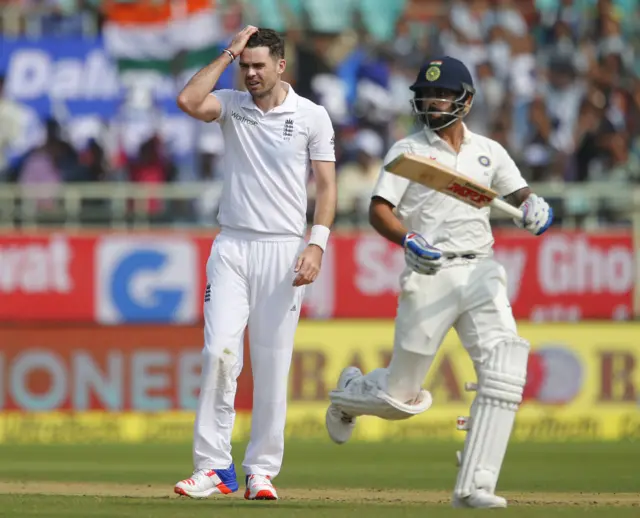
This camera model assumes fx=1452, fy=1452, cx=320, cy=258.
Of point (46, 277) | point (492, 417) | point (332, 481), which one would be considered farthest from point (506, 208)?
point (46, 277)

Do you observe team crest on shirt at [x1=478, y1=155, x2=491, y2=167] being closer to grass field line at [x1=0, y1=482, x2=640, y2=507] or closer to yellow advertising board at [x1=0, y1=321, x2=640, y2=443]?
grass field line at [x1=0, y1=482, x2=640, y2=507]

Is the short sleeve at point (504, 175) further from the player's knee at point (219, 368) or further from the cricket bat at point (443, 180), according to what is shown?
the player's knee at point (219, 368)

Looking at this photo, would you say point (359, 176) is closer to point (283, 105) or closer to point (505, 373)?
point (283, 105)

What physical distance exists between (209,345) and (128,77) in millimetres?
8452

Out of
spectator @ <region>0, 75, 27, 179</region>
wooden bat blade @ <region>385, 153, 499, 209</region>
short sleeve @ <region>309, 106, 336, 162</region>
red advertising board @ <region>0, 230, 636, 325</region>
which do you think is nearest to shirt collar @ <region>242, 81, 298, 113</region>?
short sleeve @ <region>309, 106, 336, 162</region>

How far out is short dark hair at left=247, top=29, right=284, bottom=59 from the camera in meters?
6.66

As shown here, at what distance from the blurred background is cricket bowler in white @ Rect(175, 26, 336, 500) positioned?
6.14 meters

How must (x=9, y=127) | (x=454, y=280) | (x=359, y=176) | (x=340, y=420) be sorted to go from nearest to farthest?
(x=454, y=280) < (x=340, y=420) < (x=359, y=176) < (x=9, y=127)

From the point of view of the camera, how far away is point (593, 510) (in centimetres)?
634

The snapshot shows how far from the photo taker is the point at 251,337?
6883 millimetres

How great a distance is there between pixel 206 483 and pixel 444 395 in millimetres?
6472

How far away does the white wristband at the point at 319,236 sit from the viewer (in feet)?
22.2

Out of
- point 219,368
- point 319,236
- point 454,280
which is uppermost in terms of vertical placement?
point 319,236

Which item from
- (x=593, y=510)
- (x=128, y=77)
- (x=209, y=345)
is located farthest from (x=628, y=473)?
(x=128, y=77)
